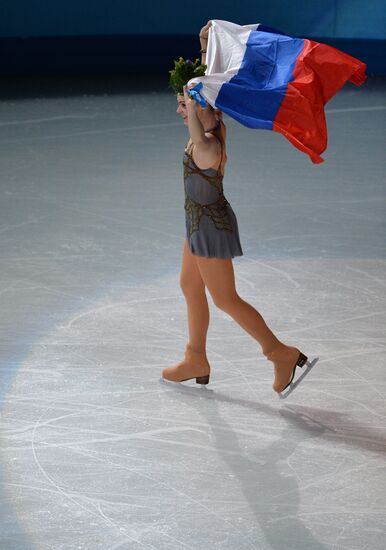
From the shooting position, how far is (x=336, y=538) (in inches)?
136

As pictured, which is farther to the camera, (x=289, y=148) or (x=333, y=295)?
(x=289, y=148)

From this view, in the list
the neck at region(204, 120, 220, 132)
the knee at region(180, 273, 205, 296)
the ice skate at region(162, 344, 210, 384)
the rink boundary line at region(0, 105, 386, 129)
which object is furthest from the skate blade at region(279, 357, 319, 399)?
the rink boundary line at region(0, 105, 386, 129)

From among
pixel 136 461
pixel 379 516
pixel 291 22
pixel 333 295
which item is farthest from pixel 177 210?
pixel 291 22


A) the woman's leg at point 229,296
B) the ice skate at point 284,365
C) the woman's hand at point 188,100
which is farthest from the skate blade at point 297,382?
the woman's hand at point 188,100

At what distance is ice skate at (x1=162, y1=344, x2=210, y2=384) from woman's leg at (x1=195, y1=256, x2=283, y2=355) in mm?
312

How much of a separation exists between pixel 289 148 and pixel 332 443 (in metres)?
6.55

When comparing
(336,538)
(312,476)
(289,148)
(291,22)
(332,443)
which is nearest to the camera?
(336,538)

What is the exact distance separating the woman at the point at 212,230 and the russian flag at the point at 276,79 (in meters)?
0.11

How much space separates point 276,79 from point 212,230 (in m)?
0.71

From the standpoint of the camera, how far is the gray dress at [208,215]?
14.5 feet

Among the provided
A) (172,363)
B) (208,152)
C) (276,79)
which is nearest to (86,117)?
(172,363)

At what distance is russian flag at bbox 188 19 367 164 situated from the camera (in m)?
4.32

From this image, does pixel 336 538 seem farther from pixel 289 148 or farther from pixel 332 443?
pixel 289 148

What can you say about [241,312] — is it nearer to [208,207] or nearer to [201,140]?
[208,207]
